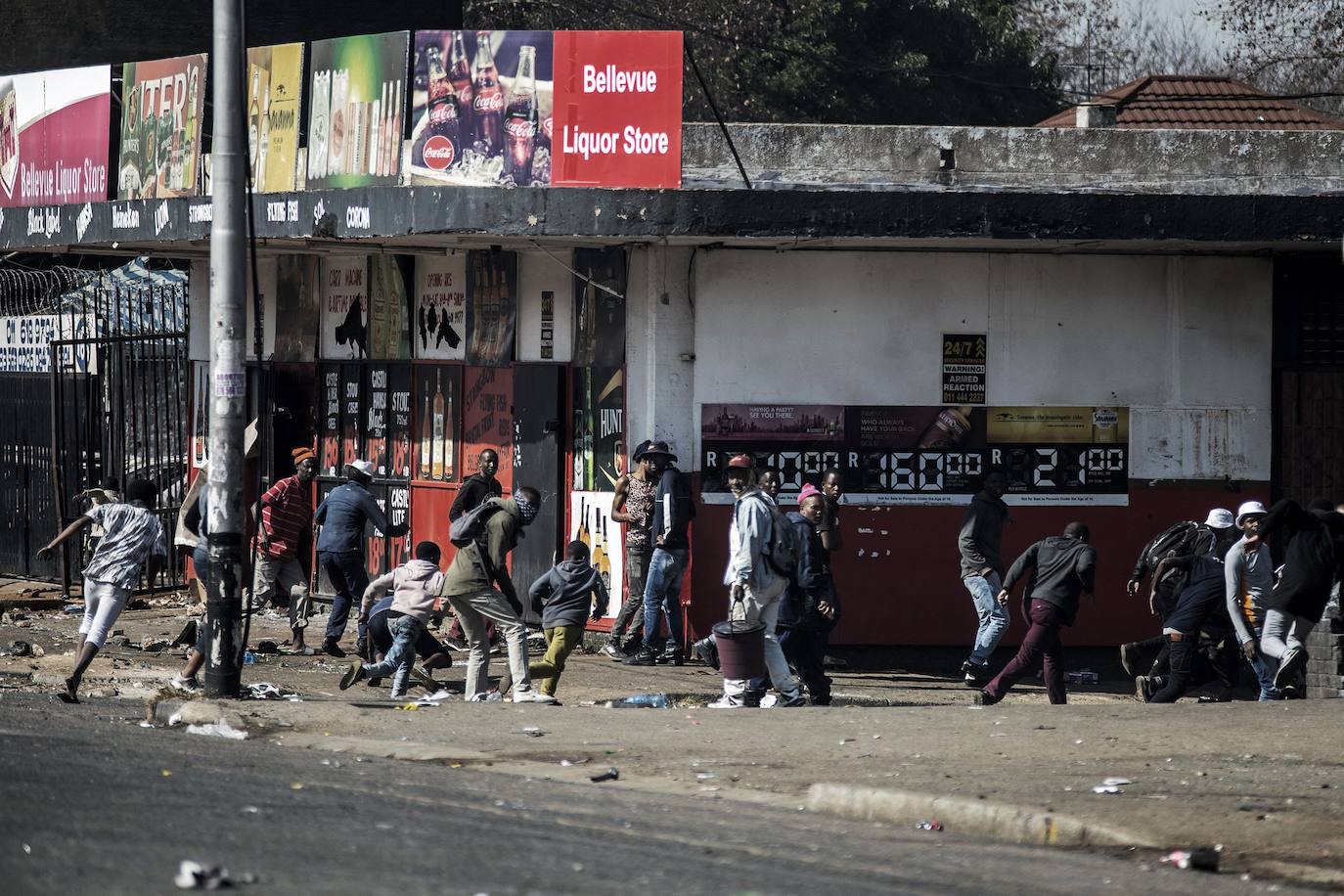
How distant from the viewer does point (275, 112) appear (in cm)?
1575

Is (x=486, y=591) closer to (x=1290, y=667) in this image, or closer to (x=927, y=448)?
Result: (x=927, y=448)

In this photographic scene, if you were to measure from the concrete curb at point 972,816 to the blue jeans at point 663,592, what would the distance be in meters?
5.64

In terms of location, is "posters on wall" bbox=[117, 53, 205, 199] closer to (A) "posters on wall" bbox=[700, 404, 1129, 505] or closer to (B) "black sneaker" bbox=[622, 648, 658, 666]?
(A) "posters on wall" bbox=[700, 404, 1129, 505]

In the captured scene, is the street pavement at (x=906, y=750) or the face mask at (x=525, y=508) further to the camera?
the face mask at (x=525, y=508)

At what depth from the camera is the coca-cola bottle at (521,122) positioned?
1400 centimetres

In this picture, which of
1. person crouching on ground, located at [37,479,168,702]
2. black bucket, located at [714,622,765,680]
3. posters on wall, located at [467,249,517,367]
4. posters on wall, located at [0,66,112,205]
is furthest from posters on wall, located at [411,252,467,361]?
black bucket, located at [714,622,765,680]

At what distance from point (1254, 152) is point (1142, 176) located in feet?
3.70

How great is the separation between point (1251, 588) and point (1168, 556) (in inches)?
28.4

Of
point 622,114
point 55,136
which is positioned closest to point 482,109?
point 622,114

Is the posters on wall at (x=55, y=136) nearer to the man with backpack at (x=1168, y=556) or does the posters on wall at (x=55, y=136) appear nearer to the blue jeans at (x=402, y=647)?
the blue jeans at (x=402, y=647)

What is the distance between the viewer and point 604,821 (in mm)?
7703

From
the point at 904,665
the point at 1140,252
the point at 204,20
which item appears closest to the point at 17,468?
the point at 204,20

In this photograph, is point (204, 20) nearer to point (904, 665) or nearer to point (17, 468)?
point (17, 468)

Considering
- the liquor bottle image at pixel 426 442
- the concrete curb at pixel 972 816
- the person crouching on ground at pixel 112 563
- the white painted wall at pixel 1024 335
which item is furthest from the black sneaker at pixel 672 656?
the concrete curb at pixel 972 816
